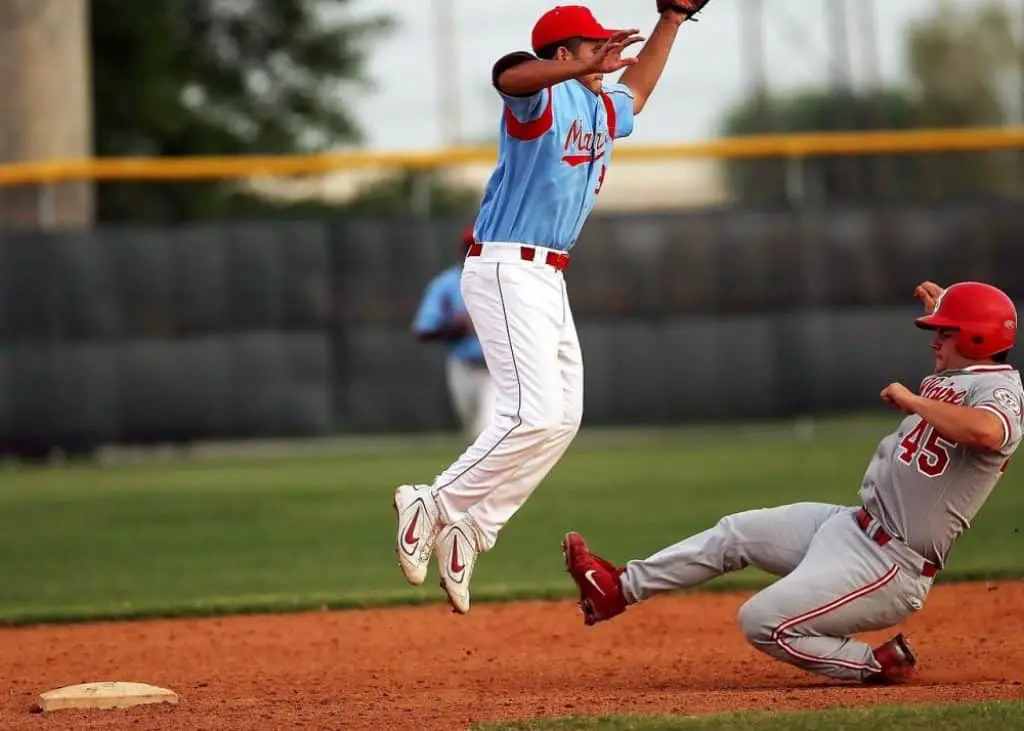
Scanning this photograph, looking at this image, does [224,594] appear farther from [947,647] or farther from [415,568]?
[947,647]

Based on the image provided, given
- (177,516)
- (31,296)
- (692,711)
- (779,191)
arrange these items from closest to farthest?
(692,711)
(177,516)
(31,296)
(779,191)

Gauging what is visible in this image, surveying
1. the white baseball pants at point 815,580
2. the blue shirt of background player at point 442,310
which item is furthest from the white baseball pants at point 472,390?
the white baseball pants at point 815,580

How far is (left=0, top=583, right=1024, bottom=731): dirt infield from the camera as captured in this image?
15.4ft

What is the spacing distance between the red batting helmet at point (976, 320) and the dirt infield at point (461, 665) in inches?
39.8

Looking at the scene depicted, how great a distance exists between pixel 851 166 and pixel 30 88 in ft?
26.3

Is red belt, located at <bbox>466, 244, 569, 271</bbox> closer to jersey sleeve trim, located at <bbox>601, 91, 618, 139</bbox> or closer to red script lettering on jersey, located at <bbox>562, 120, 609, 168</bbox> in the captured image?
red script lettering on jersey, located at <bbox>562, 120, 609, 168</bbox>

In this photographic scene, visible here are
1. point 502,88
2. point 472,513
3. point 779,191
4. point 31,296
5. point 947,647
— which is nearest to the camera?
point 502,88

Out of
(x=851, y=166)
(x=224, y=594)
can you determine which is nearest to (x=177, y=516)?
(x=224, y=594)

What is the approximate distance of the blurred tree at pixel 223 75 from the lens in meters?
22.5

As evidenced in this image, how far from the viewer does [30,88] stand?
622 inches

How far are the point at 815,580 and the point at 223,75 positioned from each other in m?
20.4

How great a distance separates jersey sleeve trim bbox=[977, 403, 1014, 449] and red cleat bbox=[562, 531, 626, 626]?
1.33 metres

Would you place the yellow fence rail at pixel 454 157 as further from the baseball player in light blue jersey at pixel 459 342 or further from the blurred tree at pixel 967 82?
the baseball player in light blue jersey at pixel 459 342

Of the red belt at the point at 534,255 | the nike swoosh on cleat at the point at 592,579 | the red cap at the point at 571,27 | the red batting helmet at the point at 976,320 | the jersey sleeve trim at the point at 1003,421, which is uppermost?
the red cap at the point at 571,27
